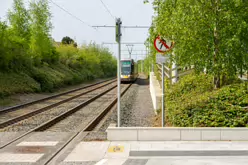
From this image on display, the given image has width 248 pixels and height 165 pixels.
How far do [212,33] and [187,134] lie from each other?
409 centimetres

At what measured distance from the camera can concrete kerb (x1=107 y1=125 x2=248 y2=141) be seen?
8.61m

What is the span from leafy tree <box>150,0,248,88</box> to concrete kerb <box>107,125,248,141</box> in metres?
2.91

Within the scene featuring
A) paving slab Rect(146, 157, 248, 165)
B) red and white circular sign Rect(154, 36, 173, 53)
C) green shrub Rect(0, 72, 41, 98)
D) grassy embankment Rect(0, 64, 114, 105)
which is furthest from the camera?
grassy embankment Rect(0, 64, 114, 105)

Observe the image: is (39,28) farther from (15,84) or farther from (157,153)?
(157,153)

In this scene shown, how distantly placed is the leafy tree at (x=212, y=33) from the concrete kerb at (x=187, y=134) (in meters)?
2.91

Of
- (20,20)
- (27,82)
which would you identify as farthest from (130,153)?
(20,20)

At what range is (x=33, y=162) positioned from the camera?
721 cm

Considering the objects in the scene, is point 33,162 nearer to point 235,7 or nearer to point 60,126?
point 60,126

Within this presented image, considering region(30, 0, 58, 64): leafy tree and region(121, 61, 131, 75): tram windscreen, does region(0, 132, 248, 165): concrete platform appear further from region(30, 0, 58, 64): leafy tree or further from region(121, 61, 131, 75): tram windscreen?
region(121, 61, 131, 75): tram windscreen

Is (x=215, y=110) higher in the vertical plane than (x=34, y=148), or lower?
higher

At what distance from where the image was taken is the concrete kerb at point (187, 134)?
Answer: 861cm

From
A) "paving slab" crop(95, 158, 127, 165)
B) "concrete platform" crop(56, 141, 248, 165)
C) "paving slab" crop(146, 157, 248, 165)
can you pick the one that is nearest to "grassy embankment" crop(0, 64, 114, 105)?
"concrete platform" crop(56, 141, 248, 165)

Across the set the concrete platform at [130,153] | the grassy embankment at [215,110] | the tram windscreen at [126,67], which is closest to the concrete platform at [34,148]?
the concrete platform at [130,153]

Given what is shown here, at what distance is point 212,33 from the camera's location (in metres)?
11.1
